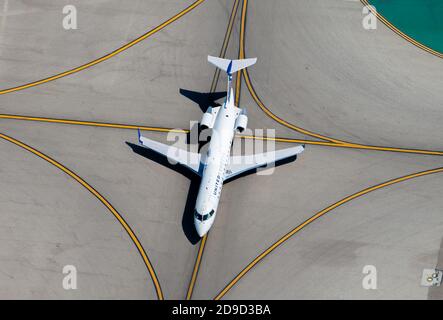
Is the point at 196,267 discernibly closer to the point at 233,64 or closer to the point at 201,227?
A: the point at 201,227

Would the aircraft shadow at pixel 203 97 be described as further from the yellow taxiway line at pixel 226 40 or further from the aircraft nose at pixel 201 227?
the aircraft nose at pixel 201 227

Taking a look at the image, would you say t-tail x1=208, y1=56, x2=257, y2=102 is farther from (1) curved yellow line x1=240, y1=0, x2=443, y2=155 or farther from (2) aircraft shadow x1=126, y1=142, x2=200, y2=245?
(2) aircraft shadow x1=126, y1=142, x2=200, y2=245

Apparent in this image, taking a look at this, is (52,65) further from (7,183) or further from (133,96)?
(7,183)

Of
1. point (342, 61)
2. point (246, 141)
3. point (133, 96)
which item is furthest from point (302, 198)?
point (133, 96)

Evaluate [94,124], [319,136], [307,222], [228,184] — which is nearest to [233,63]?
[319,136]

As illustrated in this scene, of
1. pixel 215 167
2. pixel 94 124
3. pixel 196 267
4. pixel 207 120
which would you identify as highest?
pixel 94 124
